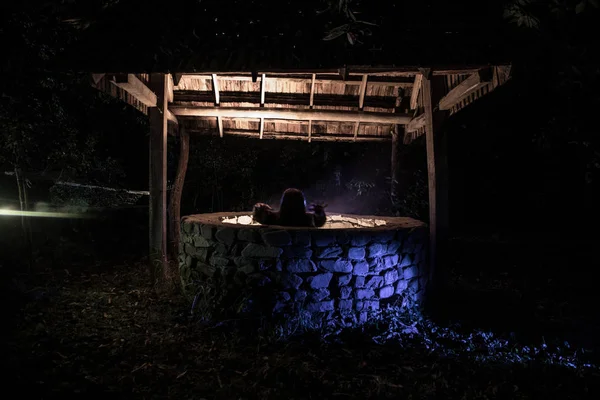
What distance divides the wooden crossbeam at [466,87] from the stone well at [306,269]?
1.99 metres

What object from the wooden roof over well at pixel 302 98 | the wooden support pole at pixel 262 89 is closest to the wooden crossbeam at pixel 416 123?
the wooden roof over well at pixel 302 98

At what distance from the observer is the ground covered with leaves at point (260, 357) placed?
3389 millimetres

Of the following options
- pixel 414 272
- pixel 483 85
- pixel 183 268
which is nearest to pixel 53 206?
pixel 183 268

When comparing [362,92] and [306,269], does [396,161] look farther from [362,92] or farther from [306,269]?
[306,269]

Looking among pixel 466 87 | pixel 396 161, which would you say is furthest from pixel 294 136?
pixel 466 87

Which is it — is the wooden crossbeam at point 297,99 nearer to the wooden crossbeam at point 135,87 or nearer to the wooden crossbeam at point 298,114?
the wooden crossbeam at point 298,114

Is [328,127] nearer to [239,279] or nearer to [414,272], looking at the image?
[414,272]

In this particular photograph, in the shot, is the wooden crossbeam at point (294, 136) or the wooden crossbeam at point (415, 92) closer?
the wooden crossbeam at point (415, 92)

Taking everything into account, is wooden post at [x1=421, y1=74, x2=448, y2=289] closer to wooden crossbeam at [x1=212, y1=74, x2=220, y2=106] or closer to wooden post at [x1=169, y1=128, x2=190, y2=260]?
wooden crossbeam at [x1=212, y1=74, x2=220, y2=106]

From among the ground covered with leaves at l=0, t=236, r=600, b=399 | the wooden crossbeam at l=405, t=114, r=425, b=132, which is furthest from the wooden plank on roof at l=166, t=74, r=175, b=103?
the wooden crossbeam at l=405, t=114, r=425, b=132

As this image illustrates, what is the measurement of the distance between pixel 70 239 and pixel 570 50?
1056cm

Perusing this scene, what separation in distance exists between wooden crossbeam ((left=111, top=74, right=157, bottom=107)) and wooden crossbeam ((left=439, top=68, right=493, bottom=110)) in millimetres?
4281

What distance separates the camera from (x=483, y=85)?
4777 mm

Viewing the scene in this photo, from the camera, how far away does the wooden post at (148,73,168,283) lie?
613cm
